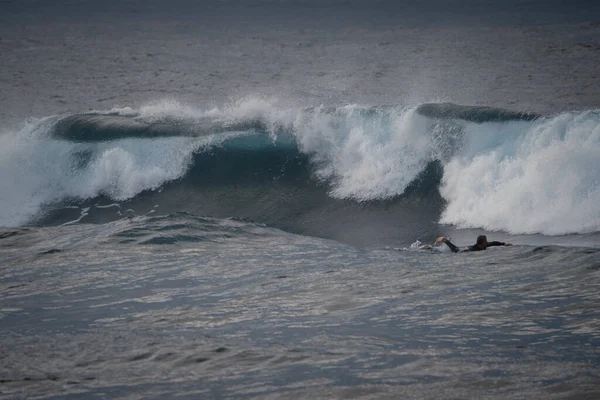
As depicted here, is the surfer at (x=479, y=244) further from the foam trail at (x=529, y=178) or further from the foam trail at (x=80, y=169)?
the foam trail at (x=80, y=169)

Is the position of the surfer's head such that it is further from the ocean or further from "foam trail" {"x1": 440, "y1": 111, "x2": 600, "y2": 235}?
"foam trail" {"x1": 440, "y1": 111, "x2": 600, "y2": 235}

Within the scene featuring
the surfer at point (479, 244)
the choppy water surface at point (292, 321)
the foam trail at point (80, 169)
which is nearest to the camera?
the choppy water surface at point (292, 321)

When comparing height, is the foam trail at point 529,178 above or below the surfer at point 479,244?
above

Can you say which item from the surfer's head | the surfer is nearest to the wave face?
the surfer

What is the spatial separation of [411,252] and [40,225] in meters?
7.75

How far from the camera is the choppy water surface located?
6793mm

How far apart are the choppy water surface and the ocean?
0.10 feet

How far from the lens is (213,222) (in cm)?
1344

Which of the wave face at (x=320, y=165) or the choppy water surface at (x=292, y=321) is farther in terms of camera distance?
the wave face at (x=320, y=165)

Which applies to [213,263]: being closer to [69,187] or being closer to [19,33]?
[69,187]

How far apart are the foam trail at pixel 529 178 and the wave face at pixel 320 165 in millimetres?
22

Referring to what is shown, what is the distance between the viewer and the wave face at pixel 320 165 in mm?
13641

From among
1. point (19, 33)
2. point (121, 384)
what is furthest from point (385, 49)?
point (121, 384)

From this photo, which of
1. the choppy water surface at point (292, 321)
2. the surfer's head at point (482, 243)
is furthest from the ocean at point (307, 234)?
the surfer's head at point (482, 243)
